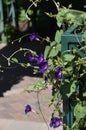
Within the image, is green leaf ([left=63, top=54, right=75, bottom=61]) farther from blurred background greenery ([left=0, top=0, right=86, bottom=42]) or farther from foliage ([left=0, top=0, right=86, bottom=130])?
blurred background greenery ([left=0, top=0, right=86, bottom=42])

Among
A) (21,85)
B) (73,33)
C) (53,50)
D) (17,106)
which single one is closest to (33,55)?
(53,50)

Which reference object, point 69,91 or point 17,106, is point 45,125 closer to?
point 17,106

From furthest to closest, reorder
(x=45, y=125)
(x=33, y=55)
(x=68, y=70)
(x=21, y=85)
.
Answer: (x=21, y=85) < (x=45, y=125) < (x=33, y=55) < (x=68, y=70)

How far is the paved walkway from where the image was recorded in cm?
474

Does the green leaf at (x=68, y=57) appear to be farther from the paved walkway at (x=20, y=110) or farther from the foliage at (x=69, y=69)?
the paved walkway at (x=20, y=110)

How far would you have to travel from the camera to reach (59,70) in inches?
111

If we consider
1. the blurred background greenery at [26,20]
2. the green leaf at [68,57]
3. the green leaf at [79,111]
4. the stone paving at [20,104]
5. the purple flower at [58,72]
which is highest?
the green leaf at [68,57]

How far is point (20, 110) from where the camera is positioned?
17.5 feet

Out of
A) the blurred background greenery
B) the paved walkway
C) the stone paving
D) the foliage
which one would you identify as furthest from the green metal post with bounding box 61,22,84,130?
the blurred background greenery

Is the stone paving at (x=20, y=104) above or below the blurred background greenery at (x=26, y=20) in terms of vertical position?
above

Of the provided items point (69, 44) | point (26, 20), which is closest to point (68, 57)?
point (69, 44)

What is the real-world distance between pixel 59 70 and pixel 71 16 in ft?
1.19

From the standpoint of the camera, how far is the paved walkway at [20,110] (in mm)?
4738

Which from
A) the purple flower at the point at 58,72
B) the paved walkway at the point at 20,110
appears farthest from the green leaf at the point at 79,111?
the paved walkway at the point at 20,110
